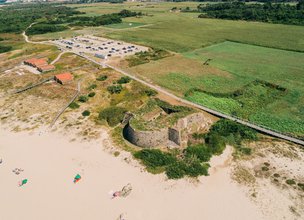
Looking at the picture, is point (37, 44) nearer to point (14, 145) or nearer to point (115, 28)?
point (115, 28)

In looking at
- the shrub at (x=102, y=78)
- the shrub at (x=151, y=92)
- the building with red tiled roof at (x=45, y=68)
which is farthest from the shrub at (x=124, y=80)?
the building with red tiled roof at (x=45, y=68)

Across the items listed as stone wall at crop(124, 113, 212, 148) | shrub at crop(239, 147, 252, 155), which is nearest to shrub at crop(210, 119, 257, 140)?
shrub at crop(239, 147, 252, 155)

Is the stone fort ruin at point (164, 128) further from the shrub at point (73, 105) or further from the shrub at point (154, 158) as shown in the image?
the shrub at point (73, 105)

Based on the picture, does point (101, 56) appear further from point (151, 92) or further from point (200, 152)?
point (200, 152)

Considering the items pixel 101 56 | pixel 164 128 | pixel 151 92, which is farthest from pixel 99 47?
pixel 164 128

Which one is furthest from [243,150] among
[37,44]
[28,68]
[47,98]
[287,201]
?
[37,44]

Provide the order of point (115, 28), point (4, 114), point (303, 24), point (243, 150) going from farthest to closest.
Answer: point (115, 28) → point (303, 24) → point (4, 114) → point (243, 150)

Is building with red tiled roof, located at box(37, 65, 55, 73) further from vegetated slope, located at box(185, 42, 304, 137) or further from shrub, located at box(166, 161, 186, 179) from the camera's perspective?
shrub, located at box(166, 161, 186, 179)
